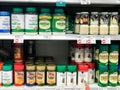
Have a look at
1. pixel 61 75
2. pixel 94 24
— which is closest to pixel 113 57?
pixel 94 24

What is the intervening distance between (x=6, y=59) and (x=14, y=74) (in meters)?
0.30

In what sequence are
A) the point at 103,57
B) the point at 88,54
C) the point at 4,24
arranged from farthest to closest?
1. the point at 88,54
2. the point at 103,57
3. the point at 4,24

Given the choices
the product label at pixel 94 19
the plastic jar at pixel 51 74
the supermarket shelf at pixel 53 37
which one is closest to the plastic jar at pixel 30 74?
the plastic jar at pixel 51 74

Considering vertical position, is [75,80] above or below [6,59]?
below

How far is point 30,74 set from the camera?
188 cm

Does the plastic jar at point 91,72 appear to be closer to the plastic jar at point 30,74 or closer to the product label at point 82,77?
the product label at point 82,77

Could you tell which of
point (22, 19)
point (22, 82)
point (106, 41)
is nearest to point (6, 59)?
point (22, 82)

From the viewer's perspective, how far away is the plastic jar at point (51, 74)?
1873 mm

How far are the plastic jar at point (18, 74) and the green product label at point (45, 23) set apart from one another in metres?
0.34

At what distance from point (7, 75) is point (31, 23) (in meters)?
0.46

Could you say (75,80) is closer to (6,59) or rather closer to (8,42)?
(6,59)

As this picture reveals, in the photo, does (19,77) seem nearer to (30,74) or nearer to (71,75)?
(30,74)

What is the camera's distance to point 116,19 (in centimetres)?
187

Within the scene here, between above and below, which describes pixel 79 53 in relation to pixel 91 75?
above
